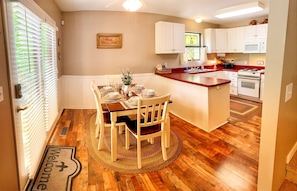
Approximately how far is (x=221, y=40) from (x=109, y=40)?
→ 3676 millimetres

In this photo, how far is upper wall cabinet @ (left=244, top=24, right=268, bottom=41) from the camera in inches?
215

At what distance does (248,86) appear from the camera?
18.6 ft

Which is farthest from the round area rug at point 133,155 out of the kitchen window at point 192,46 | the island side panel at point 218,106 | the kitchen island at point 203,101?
the kitchen window at point 192,46

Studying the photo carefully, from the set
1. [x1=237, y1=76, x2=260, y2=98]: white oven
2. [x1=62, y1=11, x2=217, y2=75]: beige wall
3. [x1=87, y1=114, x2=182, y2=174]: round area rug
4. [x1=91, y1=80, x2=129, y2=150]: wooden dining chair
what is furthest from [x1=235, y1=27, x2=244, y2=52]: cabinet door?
[x1=91, y1=80, x2=129, y2=150]: wooden dining chair

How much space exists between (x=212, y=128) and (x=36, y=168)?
2.86 meters

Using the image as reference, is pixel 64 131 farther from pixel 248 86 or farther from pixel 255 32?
pixel 255 32

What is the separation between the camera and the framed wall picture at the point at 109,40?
4.91m

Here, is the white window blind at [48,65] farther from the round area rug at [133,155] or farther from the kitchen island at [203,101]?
the kitchen island at [203,101]

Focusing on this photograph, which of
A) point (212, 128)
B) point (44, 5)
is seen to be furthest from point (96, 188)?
point (44, 5)

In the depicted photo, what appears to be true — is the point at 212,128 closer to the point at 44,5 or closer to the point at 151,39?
the point at 151,39

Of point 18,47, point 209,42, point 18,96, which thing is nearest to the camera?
point 18,96

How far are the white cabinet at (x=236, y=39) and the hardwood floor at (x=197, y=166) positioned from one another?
10.7ft

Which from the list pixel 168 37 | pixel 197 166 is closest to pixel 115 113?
pixel 197 166

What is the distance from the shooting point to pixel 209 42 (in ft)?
20.9
